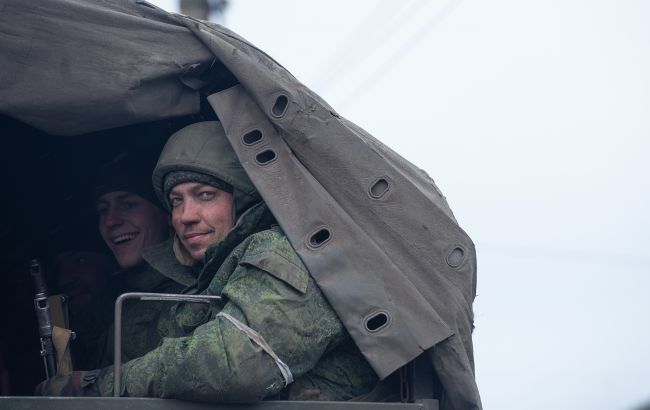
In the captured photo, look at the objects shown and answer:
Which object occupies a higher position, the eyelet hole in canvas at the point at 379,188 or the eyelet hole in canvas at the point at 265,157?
the eyelet hole in canvas at the point at 265,157

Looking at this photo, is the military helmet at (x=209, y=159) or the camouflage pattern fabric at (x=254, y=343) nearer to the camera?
the camouflage pattern fabric at (x=254, y=343)

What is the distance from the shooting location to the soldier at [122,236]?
4637 mm

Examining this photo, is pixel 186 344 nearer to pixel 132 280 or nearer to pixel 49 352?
pixel 49 352

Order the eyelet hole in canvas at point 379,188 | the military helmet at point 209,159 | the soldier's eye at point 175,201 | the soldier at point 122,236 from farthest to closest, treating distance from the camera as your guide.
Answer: the soldier at point 122,236, the soldier's eye at point 175,201, the military helmet at point 209,159, the eyelet hole in canvas at point 379,188

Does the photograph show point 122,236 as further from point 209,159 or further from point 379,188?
point 379,188

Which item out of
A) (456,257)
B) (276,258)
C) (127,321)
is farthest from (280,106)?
(127,321)

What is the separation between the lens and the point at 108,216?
4793 mm

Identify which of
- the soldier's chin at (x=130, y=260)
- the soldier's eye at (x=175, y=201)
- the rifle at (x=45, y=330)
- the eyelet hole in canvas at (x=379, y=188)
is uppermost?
the soldier's chin at (x=130, y=260)

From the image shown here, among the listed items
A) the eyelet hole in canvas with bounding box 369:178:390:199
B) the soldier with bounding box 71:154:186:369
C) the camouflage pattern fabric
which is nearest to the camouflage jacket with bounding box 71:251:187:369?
the soldier with bounding box 71:154:186:369

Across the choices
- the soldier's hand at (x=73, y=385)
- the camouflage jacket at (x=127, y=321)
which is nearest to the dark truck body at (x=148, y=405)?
the soldier's hand at (x=73, y=385)

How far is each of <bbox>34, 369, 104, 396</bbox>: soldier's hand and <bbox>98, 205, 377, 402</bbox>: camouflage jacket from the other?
47mm

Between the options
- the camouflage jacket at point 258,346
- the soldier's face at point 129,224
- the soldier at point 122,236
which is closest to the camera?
the camouflage jacket at point 258,346

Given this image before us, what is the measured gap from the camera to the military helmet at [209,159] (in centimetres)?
399

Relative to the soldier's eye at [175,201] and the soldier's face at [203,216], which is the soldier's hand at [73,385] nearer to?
the soldier's face at [203,216]
